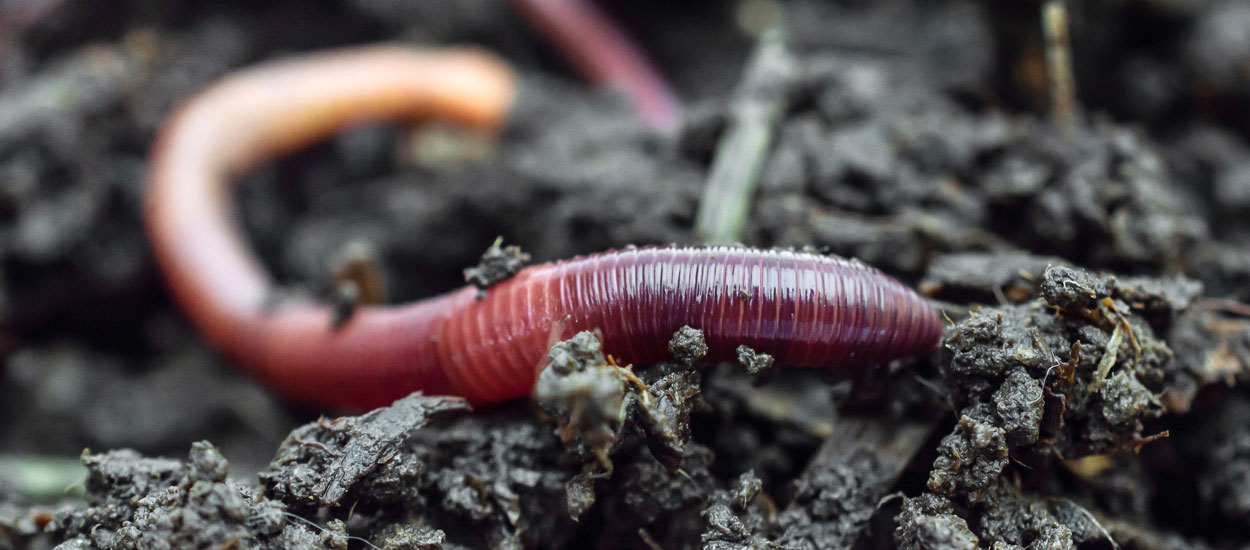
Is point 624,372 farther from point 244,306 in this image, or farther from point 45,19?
point 45,19

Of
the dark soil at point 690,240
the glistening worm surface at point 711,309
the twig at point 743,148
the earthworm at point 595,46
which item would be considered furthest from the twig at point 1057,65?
the earthworm at point 595,46

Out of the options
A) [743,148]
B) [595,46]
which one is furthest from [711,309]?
[595,46]

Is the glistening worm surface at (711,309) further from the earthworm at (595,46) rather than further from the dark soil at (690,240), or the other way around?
the earthworm at (595,46)

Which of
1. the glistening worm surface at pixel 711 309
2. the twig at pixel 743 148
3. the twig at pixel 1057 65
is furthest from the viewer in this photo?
the twig at pixel 1057 65

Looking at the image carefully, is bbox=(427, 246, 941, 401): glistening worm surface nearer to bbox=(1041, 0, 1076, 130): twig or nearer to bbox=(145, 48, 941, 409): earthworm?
bbox=(145, 48, 941, 409): earthworm

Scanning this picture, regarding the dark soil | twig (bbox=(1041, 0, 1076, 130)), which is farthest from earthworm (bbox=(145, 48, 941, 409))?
twig (bbox=(1041, 0, 1076, 130))

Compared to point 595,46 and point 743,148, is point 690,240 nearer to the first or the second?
point 743,148
